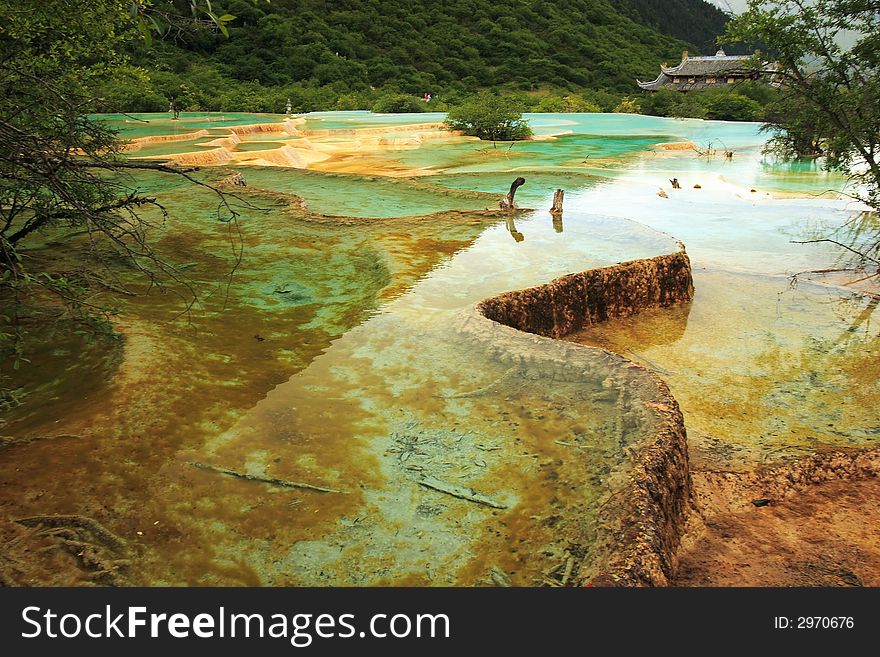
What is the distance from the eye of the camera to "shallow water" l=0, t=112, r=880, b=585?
281cm

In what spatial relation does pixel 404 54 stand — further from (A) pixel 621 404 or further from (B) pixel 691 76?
(A) pixel 621 404

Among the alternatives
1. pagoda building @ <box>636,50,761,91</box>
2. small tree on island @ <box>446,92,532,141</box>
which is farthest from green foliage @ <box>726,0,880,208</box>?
pagoda building @ <box>636,50,761,91</box>

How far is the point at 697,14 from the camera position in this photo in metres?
92.8

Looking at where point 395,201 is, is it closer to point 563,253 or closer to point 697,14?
point 563,253

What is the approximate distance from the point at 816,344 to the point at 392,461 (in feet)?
16.9

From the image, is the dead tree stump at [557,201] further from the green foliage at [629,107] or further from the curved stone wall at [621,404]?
the green foliage at [629,107]

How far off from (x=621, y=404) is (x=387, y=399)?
56.8 inches

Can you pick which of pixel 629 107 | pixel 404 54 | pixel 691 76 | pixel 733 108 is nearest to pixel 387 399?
pixel 733 108

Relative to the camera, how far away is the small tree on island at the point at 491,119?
26.0 metres

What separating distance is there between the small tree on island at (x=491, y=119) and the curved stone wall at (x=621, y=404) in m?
20.6

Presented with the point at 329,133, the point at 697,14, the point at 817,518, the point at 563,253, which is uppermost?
the point at 697,14

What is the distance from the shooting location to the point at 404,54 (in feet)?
171

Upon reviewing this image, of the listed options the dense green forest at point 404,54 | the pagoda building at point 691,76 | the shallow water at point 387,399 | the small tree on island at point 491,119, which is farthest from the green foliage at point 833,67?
the pagoda building at point 691,76
